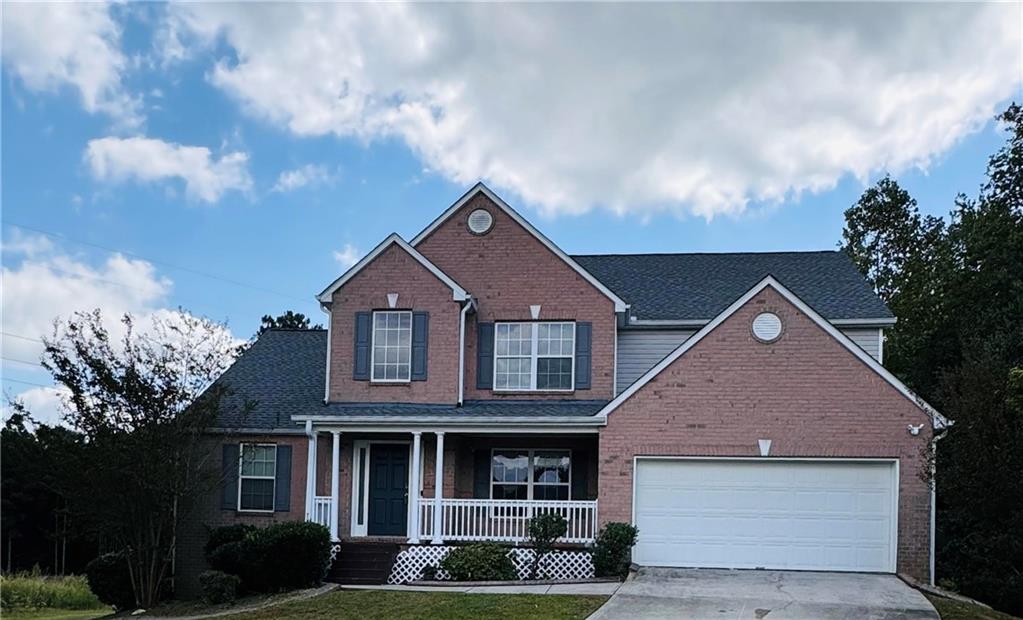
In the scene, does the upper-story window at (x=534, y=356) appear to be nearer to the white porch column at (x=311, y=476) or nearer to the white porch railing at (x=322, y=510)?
the white porch column at (x=311, y=476)

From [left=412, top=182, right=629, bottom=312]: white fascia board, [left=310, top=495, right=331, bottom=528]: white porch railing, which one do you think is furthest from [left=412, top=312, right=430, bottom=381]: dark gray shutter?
[left=310, top=495, right=331, bottom=528]: white porch railing

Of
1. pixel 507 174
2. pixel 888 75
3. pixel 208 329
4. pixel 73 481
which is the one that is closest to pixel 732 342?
pixel 888 75

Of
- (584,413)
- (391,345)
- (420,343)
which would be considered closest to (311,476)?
(391,345)

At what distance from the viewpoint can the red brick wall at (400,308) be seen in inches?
870

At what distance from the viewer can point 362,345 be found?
22.4 meters

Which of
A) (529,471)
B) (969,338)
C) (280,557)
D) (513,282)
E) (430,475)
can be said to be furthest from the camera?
(969,338)

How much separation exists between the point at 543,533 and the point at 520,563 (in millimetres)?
934

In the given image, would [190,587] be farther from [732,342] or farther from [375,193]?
[732,342]

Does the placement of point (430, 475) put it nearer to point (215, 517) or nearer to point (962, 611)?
point (215, 517)

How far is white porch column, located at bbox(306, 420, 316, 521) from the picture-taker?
21.1 metres

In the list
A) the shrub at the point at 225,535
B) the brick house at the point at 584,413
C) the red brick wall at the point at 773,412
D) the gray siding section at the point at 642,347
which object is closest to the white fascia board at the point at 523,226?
the brick house at the point at 584,413

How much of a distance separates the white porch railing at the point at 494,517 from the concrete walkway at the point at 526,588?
7.77 feet

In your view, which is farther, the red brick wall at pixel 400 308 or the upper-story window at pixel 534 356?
the upper-story window at pixel 534 356

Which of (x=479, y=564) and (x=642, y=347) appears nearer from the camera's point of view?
(x=479, y=564)
